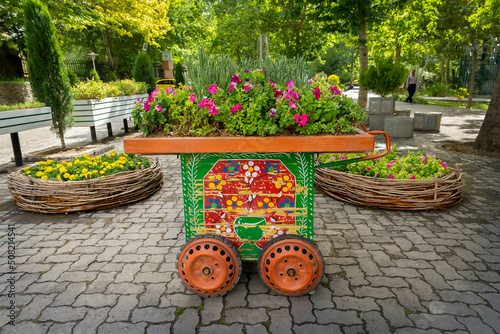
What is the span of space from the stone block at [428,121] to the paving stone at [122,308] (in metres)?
10.4

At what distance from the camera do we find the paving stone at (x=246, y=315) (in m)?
2.34

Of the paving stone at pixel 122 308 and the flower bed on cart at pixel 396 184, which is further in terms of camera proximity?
the flower bed on cart at pixel 396 184

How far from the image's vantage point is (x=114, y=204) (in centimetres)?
446

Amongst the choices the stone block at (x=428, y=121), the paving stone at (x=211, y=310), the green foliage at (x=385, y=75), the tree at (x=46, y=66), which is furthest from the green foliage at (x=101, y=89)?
the stone block at (x=428, y=121)

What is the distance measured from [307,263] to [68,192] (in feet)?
10.6

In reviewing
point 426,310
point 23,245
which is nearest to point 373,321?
point 426,310

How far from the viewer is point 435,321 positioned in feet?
7.54

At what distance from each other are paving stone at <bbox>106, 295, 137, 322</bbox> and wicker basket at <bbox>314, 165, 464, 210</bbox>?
296cm

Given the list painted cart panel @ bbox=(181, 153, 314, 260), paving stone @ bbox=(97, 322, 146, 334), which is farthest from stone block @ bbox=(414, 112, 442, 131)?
paving stone @ bbox=(97, 322, 146, 334)

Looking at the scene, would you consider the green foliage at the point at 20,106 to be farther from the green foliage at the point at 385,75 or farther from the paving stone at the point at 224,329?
the green foliage at the point at 385,75

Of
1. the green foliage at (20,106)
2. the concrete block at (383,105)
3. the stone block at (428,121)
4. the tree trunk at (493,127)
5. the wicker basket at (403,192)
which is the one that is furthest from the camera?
the concrete block at (383,105)

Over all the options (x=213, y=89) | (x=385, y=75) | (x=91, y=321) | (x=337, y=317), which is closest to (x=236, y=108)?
(x=213, y=89)

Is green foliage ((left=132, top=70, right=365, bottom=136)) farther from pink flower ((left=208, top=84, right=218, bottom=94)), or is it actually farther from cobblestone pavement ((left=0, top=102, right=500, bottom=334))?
cobblestone pavement ((left=0, top=102, right=500, bottom=334))

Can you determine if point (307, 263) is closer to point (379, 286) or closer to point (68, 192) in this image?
point (379, 286)
